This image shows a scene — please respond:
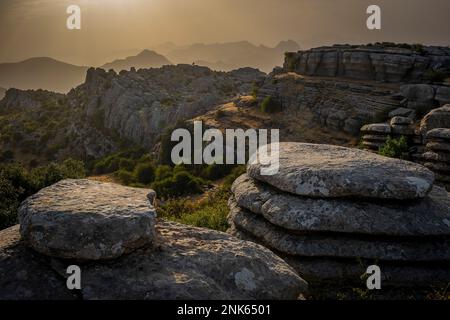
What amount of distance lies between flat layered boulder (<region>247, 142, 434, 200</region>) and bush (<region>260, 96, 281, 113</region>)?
53098mm

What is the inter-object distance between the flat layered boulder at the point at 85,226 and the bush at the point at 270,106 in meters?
57.6

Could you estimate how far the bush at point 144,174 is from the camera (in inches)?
2019

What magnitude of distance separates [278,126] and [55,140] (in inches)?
2416

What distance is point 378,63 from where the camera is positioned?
58344mm

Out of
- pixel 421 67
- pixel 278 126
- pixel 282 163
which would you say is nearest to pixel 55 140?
pixel 278 126

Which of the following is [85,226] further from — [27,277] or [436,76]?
[436,76]

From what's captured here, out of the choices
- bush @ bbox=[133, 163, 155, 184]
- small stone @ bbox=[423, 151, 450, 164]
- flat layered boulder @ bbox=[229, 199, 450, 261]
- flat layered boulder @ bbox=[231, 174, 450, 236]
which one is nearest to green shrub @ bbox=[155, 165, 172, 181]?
bush @ bbox=[133, 163, 155, 184]

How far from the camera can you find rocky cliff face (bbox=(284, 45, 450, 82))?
186ft

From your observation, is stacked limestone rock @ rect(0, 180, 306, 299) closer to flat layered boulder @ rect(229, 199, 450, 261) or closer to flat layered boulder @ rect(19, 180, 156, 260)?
flat layered boulder @ rect(19, 180, 156, 260)

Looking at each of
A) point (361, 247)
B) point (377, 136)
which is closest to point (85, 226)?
point (361, 247)

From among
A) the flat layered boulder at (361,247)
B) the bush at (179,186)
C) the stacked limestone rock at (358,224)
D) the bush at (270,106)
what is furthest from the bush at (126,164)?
the flat layered boulder at (361,247)

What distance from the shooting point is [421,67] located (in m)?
56.7

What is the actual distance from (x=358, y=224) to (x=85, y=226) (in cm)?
592

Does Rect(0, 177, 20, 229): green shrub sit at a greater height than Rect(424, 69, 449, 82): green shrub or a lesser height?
lesser
